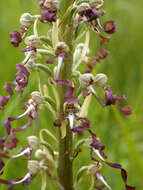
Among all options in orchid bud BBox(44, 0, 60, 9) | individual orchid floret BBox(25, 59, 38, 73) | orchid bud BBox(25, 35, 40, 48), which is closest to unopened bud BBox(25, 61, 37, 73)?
individual orchid floret BBox(25, 59, 38, 73)

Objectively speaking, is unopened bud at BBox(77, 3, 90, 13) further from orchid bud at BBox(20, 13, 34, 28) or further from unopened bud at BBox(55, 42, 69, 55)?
orchid bud at BBox(20, 13, 34, 28)

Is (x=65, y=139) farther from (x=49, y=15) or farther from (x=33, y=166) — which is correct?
(x=49, y=15)

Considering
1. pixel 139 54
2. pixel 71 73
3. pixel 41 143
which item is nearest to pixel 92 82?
pixel 71 73

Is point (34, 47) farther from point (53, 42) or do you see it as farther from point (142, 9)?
point (142, 9)

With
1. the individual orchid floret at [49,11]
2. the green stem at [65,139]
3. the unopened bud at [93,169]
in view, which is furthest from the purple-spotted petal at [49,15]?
the unopened bud at [93,169]

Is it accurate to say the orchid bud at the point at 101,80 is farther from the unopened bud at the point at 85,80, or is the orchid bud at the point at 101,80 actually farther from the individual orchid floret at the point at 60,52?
the individual orchid floret at the point at 60,52

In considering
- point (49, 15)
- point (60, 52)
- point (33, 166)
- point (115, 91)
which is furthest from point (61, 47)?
point (115, 91)
